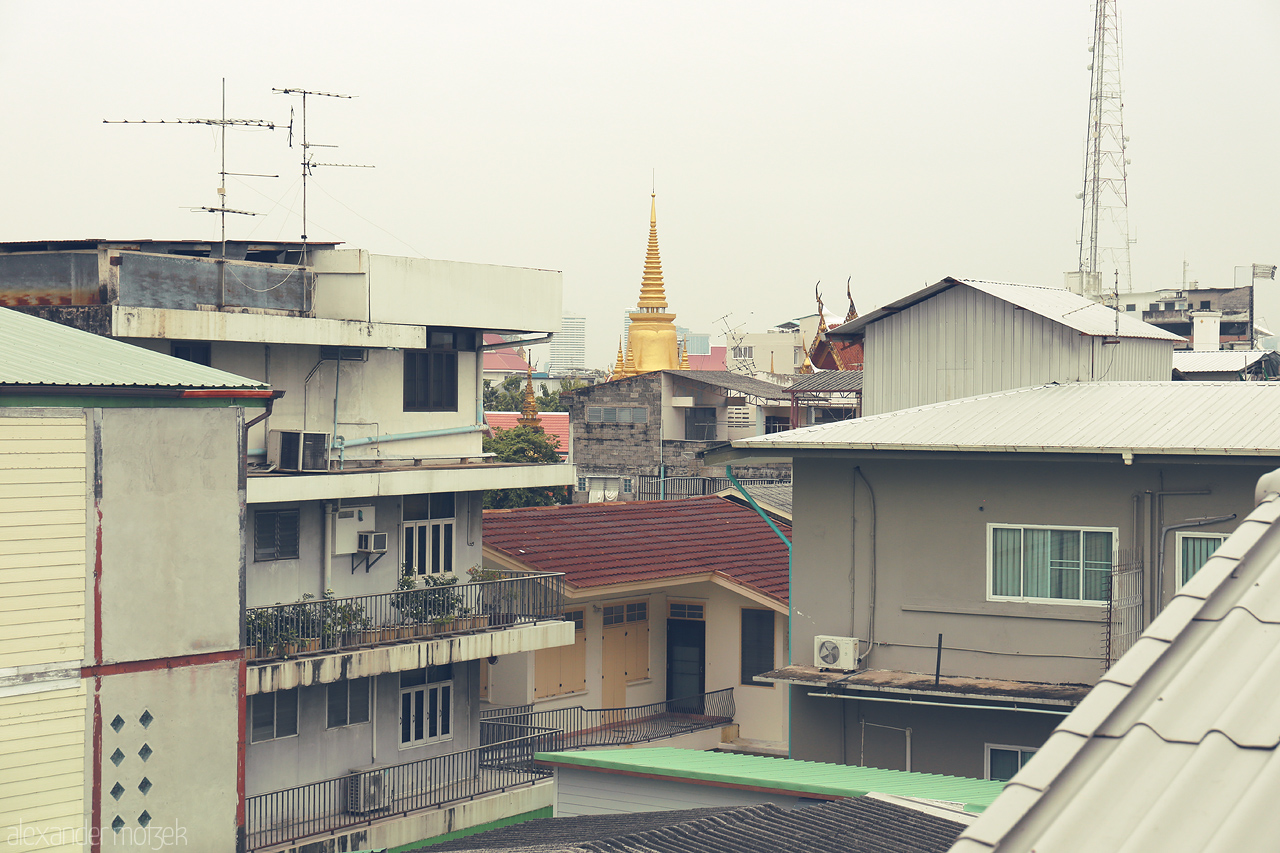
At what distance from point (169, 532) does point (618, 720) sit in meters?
18.5

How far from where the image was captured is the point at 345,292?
25672 mm

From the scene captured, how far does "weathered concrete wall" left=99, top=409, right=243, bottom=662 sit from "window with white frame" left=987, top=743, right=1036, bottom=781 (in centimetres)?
993

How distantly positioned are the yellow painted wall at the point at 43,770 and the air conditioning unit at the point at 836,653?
9.62 meters

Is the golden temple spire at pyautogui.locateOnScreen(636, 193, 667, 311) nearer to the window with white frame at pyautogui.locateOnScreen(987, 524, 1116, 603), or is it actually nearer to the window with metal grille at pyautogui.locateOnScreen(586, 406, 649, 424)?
the window with metal grille at pyautogui.locateOnScreen(586, 406, 649, 424)

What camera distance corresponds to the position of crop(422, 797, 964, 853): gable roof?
34.8 feet

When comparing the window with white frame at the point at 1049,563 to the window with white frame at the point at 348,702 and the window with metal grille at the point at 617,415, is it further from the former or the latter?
the window with metal grille at the point at 617,415

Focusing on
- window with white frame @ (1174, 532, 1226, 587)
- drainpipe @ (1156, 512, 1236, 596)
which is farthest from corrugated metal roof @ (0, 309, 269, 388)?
window with white frame @ (1174, 532, 1226, 587)

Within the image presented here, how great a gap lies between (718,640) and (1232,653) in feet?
95.1

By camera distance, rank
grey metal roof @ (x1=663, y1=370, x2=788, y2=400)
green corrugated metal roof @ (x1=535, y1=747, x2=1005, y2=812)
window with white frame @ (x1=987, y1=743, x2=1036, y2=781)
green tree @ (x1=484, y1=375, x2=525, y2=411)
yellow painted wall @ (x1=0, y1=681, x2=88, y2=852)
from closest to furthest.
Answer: yellow painted wall @ (x1=0, y1=681, x2=88, y2=852) → green corrugated metal roof @ (x1=535, y1=747, x2=1005, y2=812) → window with white frame @ (x1=987, y1=743, x2=1036, y2=781) → grey metal roof @ (x1=663, y1=370, x2=788, y2=400) → green tree @ (x1=484, y1=375, x2=525, y2=411)

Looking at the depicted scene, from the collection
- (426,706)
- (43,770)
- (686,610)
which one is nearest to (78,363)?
(43,770)

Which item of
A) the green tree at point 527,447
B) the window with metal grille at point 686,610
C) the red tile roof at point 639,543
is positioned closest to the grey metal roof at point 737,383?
the green tree at point 527,447

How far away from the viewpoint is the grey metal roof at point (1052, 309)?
20891mm

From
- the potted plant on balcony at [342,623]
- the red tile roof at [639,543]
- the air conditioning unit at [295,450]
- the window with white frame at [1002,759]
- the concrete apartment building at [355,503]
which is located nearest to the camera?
the window with white frame at [1002,759]

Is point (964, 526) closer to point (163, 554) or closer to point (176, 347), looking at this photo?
point (163, 554)
